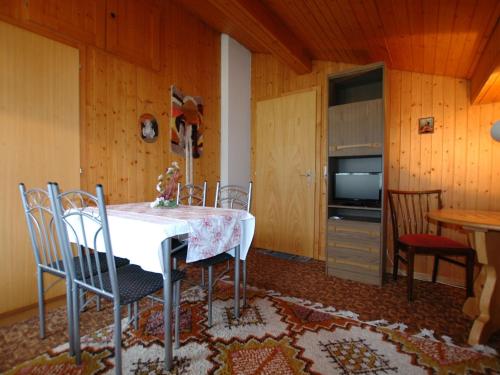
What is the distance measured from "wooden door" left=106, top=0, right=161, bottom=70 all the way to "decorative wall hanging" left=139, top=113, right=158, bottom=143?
544 mm

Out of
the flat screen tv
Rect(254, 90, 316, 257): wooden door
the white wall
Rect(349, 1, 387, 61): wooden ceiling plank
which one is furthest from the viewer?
the white wall

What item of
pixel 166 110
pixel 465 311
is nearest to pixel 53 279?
pixel 166 110

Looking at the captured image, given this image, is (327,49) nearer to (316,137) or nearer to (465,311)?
(316,137)

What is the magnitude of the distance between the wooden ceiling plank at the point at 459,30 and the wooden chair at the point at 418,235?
1.15m

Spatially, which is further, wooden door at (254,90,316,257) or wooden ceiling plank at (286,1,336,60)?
wooden door at (254,90,316,257)

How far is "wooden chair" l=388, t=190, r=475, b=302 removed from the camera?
2.27 meters

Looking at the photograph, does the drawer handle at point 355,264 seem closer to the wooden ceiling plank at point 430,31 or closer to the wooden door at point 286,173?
the wooden door at point 286,173

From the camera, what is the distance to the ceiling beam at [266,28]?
227 cm

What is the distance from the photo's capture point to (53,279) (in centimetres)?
232

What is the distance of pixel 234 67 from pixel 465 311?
3721 millimetres

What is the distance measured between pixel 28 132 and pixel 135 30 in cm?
147

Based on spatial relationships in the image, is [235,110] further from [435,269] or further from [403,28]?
[435,269]

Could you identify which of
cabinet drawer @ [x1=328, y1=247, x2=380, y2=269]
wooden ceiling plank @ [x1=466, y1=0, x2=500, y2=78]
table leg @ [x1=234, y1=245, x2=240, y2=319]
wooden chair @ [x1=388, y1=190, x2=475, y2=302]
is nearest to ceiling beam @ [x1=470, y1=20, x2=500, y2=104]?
wooden ceiling plank @ [x1=466, y1=0, x2=500, y2=78]

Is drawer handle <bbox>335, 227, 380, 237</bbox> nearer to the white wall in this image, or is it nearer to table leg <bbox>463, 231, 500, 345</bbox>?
table leg <bbox>463, 231, 500, 345</bbox>
